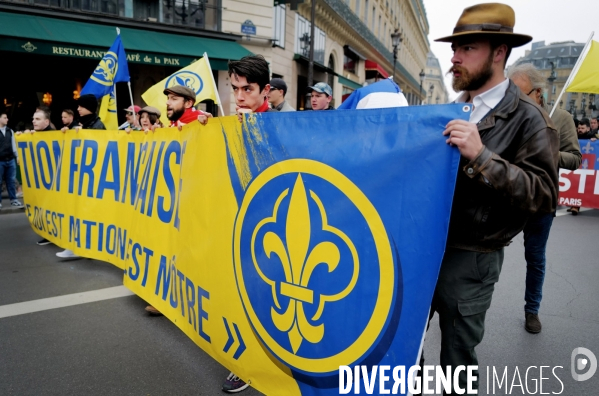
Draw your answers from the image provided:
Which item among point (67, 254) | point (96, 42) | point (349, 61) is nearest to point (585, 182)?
point (67, 254)

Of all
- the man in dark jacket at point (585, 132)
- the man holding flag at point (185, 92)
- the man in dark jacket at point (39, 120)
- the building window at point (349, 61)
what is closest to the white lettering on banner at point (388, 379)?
the man holding flag at point (185, 92)

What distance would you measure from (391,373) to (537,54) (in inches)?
4667

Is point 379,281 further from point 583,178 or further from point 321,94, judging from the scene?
point 583,178

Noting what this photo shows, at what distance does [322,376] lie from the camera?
76.6 inches

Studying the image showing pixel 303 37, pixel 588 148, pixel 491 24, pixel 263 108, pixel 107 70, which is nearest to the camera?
pixel 491 24

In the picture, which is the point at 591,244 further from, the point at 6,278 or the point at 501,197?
the point at 6,278

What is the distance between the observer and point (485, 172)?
1554mm

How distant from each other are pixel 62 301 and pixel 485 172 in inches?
154

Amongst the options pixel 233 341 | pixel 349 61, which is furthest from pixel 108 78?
pixel 349 61

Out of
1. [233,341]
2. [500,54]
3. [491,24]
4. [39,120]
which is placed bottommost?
[233,341]

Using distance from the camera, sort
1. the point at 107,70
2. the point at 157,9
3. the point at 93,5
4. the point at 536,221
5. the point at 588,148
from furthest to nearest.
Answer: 1. the point at 157,9
2. the point at 93,5
3. the point at 588,148
4. the point at 107,70
5. the point at 536,221

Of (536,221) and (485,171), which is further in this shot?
(536,221)

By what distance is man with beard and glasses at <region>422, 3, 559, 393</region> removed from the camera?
159 centimetres

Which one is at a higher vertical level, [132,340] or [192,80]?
[192,80]
